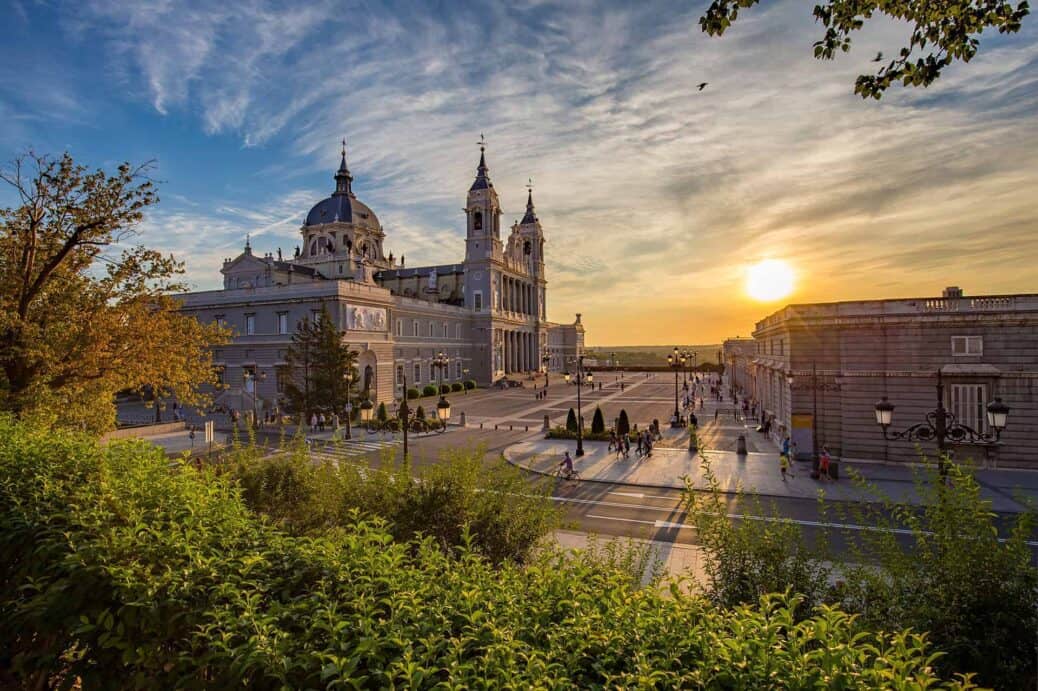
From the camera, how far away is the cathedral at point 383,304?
43.7 meters

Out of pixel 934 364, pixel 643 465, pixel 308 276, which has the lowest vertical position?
pixel 643 465

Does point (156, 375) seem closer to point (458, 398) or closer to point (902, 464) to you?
point (902, 464)

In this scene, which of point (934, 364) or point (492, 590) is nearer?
point (492, 590)

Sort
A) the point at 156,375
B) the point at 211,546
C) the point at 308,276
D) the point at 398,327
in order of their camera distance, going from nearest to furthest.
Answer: the point at 211,546, the point at 156,375, the point at 398,327, the point at 308,276

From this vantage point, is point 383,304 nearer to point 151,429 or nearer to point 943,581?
point 151,429

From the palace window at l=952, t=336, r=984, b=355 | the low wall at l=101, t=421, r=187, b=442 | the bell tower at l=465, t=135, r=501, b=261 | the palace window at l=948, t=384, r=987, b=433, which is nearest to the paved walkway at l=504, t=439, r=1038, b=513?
the palace window at l=948, t=384, r=987, b=433

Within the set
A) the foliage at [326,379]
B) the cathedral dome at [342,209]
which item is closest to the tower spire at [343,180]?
the cathedral dome at [342,209]

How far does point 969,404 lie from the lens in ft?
70.9

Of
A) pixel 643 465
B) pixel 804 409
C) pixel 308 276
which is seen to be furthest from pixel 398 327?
pixel 804 409

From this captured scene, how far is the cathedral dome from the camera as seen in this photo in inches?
2889

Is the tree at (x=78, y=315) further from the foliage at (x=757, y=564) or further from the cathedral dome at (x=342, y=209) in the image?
the cathedral dome at (x=342, y=209)

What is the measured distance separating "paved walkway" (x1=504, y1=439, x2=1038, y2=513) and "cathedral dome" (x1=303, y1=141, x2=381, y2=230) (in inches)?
2210

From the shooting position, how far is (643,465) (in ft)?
80.5

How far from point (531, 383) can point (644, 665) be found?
7401 cm
